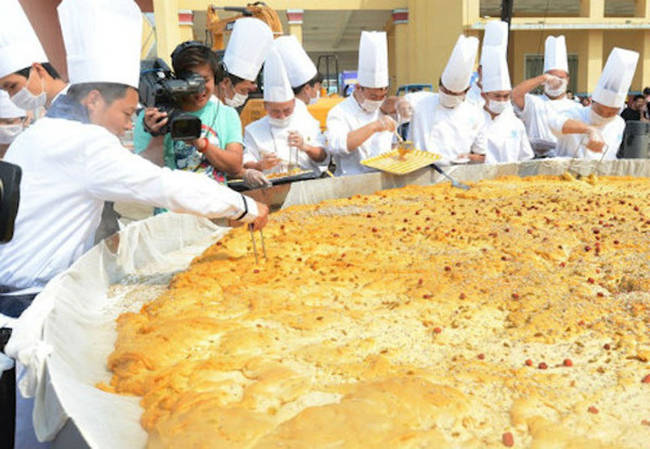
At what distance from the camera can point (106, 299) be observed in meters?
2.37

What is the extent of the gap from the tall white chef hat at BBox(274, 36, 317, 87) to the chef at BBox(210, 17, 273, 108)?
2.50ft

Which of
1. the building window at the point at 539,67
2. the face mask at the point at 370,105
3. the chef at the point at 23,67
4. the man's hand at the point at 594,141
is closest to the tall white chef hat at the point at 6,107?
the chef at the point at 23,67

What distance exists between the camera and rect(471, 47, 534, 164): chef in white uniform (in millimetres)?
4605

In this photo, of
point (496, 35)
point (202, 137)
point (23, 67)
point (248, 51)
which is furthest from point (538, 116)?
point (23, 67)

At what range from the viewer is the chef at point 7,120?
159 inches

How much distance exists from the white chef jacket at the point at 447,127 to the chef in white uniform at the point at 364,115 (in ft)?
1.10

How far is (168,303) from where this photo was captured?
7.07 feet

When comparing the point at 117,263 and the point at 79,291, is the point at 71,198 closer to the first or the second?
the point at 79,291

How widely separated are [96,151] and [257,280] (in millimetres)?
829

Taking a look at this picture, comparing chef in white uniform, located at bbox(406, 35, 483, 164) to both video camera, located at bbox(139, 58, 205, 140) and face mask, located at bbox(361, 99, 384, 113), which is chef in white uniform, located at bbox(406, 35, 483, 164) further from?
video camera, located at bbox(139, 58, 205, 140)

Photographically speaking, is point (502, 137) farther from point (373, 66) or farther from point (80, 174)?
point (80, 174)

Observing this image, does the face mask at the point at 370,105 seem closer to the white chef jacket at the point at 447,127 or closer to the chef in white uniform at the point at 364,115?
the chef in white uniform at the point at 364,115

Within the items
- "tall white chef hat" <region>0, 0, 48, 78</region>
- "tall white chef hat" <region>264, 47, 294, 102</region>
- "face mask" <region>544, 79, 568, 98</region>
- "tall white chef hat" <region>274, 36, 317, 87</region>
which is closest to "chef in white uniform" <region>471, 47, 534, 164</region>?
"face mask" <region>544, 79, 568, 98</region>

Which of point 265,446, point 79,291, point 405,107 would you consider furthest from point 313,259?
point 405,107
